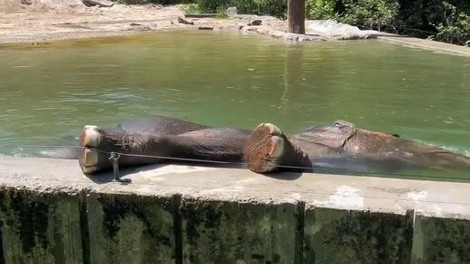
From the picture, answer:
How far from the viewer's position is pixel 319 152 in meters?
5.34

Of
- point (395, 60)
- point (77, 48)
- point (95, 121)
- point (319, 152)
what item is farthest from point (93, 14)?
point (319, 152)

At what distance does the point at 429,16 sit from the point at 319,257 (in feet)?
57.7

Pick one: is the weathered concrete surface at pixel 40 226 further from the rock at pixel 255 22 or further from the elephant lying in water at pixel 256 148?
the rock at pixel 255 22

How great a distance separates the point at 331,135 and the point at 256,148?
2.25 metres

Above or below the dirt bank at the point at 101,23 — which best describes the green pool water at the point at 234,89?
below

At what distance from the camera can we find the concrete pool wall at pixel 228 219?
2783 millimetres

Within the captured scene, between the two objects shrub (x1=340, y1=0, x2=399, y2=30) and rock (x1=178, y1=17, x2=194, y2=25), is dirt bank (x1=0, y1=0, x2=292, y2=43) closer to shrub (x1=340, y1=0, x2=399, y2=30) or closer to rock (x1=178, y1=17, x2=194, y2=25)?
rock (x1=178, y1=17, x2=194, y2=25)

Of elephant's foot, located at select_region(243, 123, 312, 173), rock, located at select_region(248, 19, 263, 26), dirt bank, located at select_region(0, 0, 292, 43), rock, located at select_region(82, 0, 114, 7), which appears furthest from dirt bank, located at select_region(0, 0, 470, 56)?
elephant's foot, located at select_region(243, 123, 312, 173)

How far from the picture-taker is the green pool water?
6.95 meters

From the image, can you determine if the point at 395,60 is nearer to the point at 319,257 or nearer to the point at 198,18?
the point at 319,257

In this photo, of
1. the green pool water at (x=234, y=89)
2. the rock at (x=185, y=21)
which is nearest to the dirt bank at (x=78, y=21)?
the rock at (x=185, y=21)

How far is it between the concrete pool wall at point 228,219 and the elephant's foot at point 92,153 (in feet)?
0.20

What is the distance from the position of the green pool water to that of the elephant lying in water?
0.48 meters

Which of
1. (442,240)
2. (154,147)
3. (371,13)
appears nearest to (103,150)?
(154,147)
